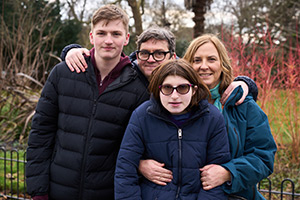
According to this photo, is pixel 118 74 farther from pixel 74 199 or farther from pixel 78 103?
pixel 74 199

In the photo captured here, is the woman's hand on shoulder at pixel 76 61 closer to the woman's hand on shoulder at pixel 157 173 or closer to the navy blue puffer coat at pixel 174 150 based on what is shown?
the navy blue puffer coat at pixel 174 150

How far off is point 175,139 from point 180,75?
410 mm

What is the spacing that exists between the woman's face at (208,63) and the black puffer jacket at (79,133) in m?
0.45

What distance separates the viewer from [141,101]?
226cm

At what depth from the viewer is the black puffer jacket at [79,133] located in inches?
85.5

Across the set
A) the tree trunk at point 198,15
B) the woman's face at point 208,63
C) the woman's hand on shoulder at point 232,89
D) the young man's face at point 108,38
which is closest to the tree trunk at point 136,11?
the tree trunk at point 198,15

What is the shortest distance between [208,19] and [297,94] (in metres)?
13.4

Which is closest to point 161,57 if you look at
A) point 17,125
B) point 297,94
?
point 297,94

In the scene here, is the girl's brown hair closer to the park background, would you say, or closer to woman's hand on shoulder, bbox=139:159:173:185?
woman's hand on shoulder, bbox=139:159:173:185

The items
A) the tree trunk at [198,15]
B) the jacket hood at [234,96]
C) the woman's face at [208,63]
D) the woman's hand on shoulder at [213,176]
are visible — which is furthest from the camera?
the tree trunk at [198,15]

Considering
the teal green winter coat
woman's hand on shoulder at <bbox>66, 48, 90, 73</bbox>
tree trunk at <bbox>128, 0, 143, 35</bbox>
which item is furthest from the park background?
woman's hand on shoulder at <bbox>66, 48, 90, 73</bbox>

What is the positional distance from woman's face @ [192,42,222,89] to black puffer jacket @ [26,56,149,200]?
1.49 feet

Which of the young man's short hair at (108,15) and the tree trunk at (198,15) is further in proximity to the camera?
the tree trunk at (198,15)

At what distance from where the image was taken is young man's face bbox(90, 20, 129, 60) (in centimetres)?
216
